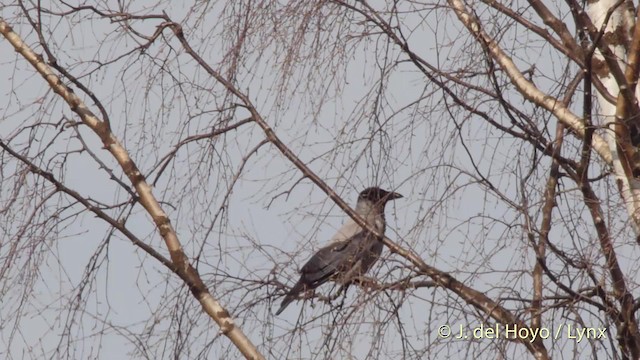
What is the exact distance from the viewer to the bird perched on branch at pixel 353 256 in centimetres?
504

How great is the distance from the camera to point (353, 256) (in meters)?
5.26

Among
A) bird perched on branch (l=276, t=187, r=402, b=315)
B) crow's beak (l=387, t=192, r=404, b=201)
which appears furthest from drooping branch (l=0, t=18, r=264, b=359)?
crow's beak (l=387, t=192, r=404, b=201)

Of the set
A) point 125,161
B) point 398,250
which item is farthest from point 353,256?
point 125,161

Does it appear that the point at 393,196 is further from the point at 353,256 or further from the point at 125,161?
the point at 125,161

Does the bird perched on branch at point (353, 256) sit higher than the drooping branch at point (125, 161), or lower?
lower

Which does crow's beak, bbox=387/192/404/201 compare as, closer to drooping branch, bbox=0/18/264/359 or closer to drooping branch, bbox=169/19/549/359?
drooping branch, bbox=169/19/549/359

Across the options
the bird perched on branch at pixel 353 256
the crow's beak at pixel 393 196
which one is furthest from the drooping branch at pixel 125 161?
the crow's beak at pixel 393 196

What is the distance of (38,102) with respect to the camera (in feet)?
17.7

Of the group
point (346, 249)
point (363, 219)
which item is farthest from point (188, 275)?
point (346, 249)

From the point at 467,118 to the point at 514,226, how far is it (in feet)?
1.81

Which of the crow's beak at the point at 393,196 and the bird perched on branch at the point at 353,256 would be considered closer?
the crow's beak at the point at 393,196

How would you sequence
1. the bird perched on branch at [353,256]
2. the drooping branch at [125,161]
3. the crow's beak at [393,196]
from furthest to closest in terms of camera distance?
1. the drooping branch at [125,161]
2. the bird perched on branch at [353,256]
3. the crow's beak at [393,196]

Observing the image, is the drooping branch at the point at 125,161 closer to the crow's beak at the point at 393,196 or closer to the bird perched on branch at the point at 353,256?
the bird perched on branch at the point at 353,256

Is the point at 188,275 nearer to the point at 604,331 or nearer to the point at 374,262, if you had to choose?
the point at 374,262
